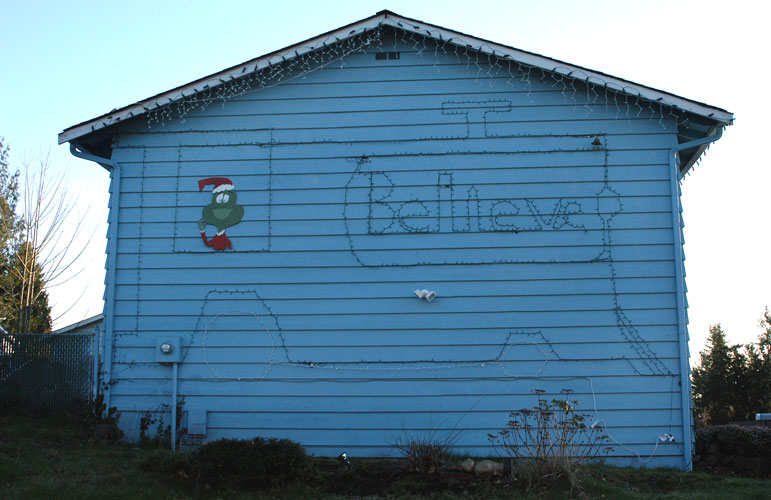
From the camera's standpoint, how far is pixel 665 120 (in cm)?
897

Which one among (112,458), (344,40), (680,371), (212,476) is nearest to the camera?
(212,476)

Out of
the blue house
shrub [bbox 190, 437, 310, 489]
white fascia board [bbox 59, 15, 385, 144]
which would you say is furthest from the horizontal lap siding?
shrub [bbox 190, 437, 310, 489]

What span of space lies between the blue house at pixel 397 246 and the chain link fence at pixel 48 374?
1.13m

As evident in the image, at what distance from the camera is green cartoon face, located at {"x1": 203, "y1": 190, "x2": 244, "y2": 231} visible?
9133 mm

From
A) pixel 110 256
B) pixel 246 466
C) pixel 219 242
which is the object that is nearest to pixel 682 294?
pixel 246 466

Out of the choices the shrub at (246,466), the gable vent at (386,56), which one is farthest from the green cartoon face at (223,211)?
the shrub at (246,466)

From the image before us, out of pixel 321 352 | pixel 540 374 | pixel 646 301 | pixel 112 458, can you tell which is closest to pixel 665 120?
pixel 646 301

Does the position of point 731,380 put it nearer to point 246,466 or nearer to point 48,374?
point 246,466

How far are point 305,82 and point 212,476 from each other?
5.30 metres

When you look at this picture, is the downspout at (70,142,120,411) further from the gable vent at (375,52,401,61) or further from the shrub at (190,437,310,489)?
the gable vent at (375,52,401,61)

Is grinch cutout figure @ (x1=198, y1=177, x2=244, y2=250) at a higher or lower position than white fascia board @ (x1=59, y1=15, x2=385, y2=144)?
lower

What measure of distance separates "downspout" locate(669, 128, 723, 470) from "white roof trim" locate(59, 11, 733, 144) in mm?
1061

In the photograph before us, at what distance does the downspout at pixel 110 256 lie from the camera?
898 centimetres

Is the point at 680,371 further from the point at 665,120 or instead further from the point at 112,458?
the point at 112,458
